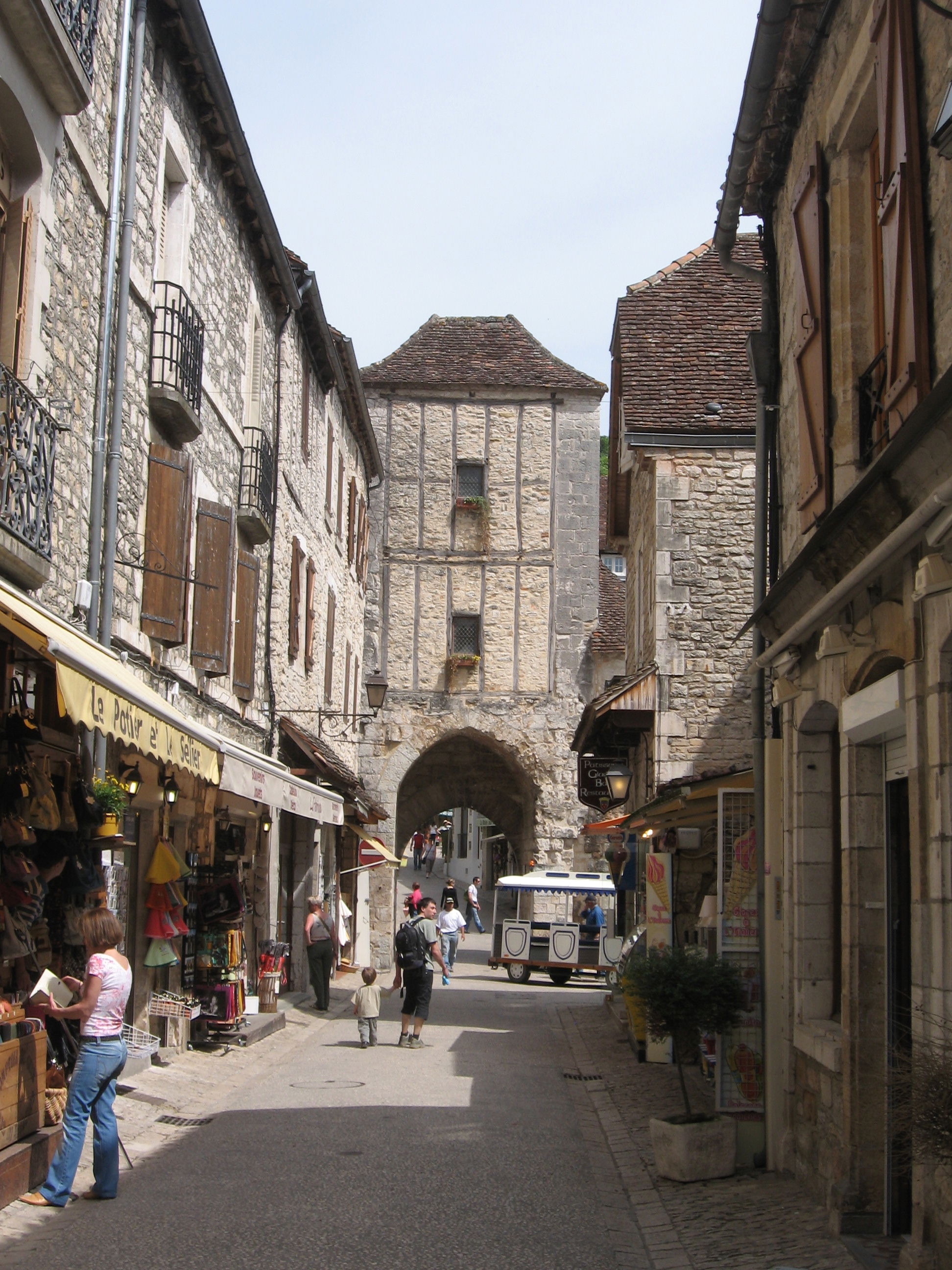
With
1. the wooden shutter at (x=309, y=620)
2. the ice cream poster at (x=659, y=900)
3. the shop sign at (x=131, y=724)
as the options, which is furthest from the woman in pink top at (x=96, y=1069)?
the wooden shutter at (x=309, y=620)

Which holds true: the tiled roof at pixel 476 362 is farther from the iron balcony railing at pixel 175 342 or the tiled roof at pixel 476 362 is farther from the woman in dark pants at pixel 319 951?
the iron balcony railing at pixel 175 342

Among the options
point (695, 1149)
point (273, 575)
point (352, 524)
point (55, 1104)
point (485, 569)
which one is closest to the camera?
point (55, 1104)

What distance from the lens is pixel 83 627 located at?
8898 millimetres

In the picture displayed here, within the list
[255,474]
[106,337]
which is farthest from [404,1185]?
[255,474]

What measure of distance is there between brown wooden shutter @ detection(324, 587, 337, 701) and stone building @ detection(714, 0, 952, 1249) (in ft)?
40.7

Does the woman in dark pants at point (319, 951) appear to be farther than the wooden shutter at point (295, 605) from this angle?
No

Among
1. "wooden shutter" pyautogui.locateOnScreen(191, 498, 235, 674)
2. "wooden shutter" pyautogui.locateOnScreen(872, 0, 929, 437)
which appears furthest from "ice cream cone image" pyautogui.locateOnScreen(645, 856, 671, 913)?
"wooden shutter" pyautogui.locateOnScreen(872, 0, 929, 437)

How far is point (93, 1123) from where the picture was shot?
601cm

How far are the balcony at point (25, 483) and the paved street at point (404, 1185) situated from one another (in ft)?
10.4

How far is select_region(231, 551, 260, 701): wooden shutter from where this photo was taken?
13430 millimetres

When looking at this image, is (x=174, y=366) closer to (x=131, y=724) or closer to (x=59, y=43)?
(x=59, y=43)

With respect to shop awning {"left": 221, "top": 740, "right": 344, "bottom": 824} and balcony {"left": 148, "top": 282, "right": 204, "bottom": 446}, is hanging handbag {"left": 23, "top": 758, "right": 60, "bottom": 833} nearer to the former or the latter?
shop awning {"left": 221, "top": 740, "right": 344, "bottom": 824}

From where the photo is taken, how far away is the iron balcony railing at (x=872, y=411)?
20.6 ft

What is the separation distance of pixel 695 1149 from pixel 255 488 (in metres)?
8.71
